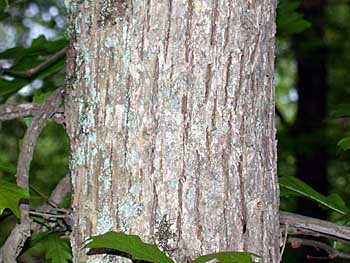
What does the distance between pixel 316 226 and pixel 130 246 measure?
52 cm

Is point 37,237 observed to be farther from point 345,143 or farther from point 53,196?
point 345,143

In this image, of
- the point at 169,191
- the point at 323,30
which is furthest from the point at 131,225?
the point at 323,30

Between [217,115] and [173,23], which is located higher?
[173,23]

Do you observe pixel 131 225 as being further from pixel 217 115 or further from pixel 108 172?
pixel 217 115

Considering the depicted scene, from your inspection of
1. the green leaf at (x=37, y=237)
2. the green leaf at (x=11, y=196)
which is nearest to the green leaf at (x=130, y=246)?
the green leaf at (x=11, y=196)

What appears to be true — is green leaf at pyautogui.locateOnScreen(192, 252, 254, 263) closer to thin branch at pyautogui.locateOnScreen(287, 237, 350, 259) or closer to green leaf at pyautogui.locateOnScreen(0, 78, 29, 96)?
thin branch at pyautogui.locateOnScreen(287, 237, 350, 259)

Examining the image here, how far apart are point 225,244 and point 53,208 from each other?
1.78ft

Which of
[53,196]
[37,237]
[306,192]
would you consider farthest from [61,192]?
[306,192]

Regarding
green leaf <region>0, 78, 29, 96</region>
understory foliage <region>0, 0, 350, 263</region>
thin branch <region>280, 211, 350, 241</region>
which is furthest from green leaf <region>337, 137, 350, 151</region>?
green leaf <region>0, 78, 29, 96</region>

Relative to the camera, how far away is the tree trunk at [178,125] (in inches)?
41.3

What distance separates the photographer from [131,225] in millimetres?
1061

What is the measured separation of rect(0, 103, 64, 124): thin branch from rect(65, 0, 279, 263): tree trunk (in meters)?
0.29

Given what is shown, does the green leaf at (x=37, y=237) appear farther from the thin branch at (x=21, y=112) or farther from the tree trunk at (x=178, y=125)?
the tree trunk at (x=178, y=125)

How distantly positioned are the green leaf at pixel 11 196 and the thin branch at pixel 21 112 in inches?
8.5
